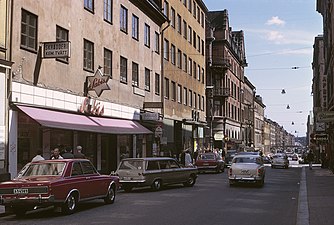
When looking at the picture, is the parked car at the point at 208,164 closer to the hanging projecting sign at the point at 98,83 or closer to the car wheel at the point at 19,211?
the hanging projecting sign at the point at 98,83

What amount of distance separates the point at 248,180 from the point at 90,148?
29.7ft

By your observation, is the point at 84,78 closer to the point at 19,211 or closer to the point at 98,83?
the point at 98,83

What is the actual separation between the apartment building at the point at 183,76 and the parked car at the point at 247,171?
1505 cm

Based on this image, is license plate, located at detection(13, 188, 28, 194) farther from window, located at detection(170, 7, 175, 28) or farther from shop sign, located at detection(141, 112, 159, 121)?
window, located at detection(170, 7, 175, 28)

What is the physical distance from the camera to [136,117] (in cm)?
3222

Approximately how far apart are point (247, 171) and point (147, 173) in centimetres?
525

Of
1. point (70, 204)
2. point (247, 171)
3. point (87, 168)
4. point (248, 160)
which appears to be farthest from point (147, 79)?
point (70, 204)

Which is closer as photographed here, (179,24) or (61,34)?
(61,34)

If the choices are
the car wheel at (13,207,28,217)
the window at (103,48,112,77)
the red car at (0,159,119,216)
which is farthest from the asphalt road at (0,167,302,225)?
the window at (103,48,112,77)

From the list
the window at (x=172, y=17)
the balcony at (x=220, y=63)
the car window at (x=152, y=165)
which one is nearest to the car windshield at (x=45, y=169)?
the car window at (x=152, y=165)

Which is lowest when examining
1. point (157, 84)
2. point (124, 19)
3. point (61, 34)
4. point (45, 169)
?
point (45, 169)

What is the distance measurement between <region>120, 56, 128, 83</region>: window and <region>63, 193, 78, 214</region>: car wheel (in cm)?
1718

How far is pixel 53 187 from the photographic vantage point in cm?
1223

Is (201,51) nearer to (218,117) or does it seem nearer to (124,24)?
(218,117)
